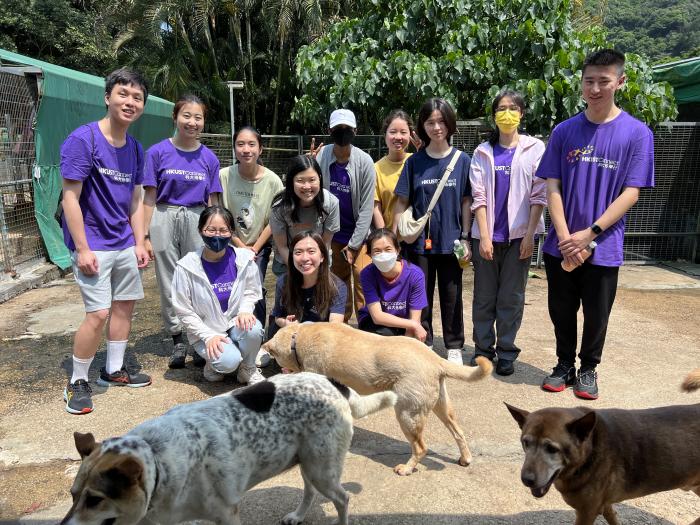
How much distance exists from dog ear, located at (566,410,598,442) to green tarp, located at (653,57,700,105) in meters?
8.55

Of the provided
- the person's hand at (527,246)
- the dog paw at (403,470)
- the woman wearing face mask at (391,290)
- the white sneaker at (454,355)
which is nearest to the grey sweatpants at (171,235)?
the woman wearing face mask at (391,290)

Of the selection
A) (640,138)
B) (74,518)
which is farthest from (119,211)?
(640,138)

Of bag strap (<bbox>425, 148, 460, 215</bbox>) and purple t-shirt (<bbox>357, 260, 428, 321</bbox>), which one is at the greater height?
bag strap (<bbox>425, 148, 460, 215</bbox>)

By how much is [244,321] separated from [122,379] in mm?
1154

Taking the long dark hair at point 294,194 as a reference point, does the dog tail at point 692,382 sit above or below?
below

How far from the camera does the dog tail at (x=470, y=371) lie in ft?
10.1

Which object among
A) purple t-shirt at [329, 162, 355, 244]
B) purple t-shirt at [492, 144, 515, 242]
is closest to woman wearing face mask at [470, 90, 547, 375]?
purple t-shirt at [492, 144, 515, 242]

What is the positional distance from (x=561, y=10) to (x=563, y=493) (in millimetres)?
8146

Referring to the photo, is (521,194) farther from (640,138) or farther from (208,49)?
(208,49)

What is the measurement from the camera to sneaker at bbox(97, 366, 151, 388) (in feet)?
14.4

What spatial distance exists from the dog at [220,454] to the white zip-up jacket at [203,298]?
67.5 inches

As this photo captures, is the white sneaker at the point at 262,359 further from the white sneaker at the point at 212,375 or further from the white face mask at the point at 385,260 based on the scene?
the white face mask at the point at 385,260

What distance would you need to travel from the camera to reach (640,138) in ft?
12.5

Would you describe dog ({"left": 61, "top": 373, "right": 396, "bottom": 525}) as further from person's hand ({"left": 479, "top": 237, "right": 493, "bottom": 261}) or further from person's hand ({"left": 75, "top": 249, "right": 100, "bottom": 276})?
person's hand ({"left": 479, "top": 237, "right": 493, "bottom": 261})
